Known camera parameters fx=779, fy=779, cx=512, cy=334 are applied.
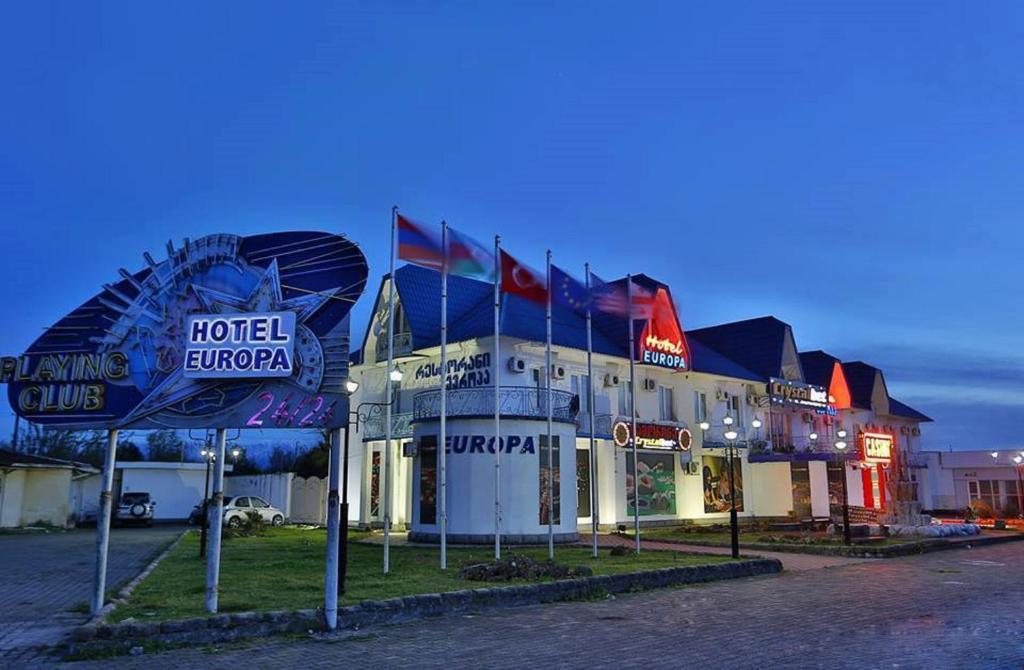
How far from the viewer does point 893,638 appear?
9539 mm

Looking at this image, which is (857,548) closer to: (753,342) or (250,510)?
(753,342)

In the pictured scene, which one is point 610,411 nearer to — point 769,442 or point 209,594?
point 769,442

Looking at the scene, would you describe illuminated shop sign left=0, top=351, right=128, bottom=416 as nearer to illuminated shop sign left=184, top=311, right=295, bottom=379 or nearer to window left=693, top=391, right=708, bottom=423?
illuminated shop sign left=184, top=311, right=295, bottom=379

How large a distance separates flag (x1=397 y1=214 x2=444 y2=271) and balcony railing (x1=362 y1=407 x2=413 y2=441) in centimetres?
1174

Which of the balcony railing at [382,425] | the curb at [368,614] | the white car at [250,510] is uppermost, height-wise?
the balcony railing at [382,425]

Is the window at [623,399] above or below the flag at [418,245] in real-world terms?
below

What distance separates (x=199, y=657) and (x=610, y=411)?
22608 millimetres

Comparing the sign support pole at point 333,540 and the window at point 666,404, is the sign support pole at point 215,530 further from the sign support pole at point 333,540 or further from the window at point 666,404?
the window at point 666,404

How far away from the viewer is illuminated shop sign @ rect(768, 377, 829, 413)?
123 feet

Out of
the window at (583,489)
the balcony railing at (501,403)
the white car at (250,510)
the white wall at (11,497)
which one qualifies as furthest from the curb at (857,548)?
the white wall at (11,497)

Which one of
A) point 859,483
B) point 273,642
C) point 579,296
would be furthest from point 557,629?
point 859,483

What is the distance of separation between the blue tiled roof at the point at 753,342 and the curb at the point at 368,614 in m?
24.3

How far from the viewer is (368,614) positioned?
1067 cm

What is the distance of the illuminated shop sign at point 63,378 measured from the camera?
37.1 ft
